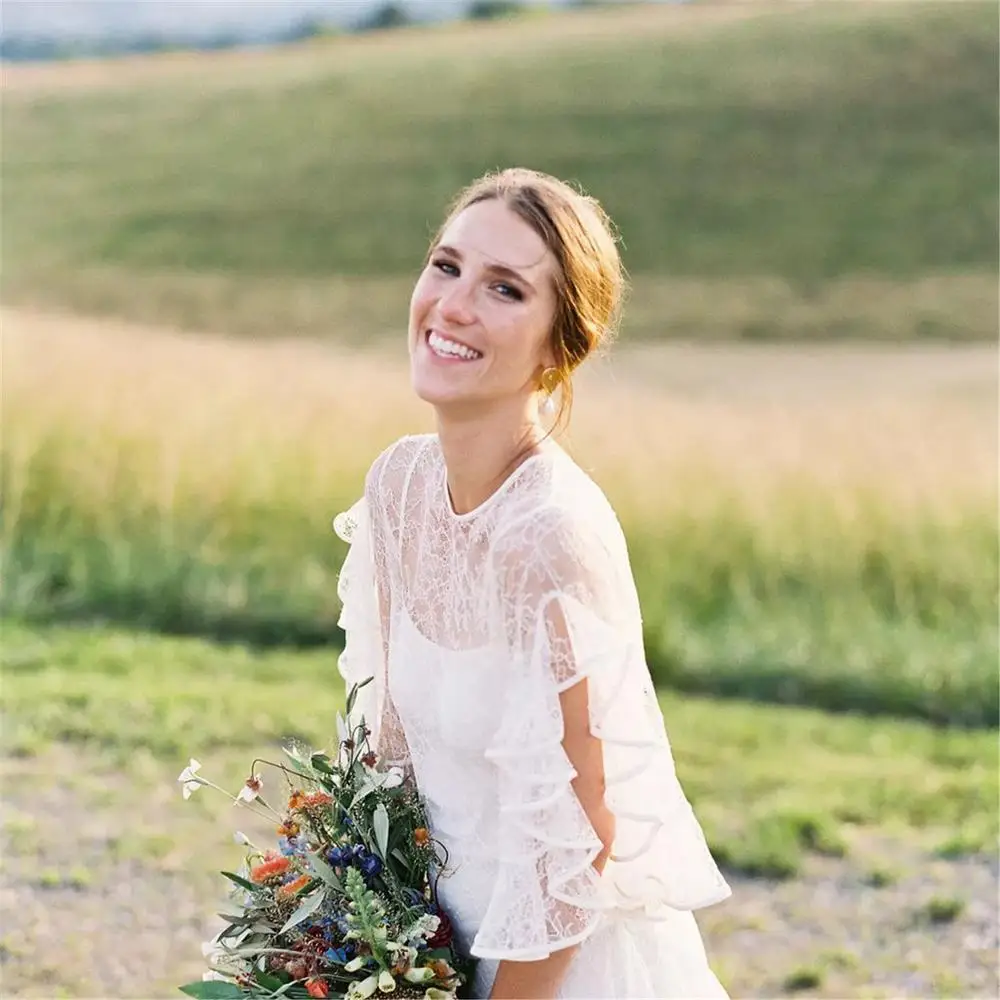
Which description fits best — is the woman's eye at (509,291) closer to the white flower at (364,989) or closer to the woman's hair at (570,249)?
the woman's hair at (570,249)

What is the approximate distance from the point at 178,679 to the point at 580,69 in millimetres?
Result: 26278

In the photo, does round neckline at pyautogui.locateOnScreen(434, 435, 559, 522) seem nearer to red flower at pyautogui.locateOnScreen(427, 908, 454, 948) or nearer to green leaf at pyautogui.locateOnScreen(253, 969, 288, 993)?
red flower at pyautogui.locateOnScreen(427, 908, 454, 948)

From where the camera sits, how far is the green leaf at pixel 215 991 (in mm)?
2625

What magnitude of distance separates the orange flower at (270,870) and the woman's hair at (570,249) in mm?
1033

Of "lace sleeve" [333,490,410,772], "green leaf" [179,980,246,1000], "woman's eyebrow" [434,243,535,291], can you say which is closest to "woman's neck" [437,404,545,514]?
"woman's eyebrow" [434,243,535,291]

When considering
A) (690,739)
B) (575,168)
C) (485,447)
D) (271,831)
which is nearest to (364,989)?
(485,447)

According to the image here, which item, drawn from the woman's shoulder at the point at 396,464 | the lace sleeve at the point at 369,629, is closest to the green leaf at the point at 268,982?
the lace sleeve at the point at 369,629

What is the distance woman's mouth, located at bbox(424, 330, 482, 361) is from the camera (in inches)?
102

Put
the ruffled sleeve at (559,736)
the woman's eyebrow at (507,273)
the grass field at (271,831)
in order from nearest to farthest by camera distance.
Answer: the ruffled sleeve at (559,736), the woman's eyebrow at (507,273), the grass field at (271,831)

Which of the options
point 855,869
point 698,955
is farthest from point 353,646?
point 855,869

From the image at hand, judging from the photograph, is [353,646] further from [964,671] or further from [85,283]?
[85,283]

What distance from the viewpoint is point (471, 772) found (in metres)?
2.67

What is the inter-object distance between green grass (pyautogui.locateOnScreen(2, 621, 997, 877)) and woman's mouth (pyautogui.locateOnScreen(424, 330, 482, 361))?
3735mm

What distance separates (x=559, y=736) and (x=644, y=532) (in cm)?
667
